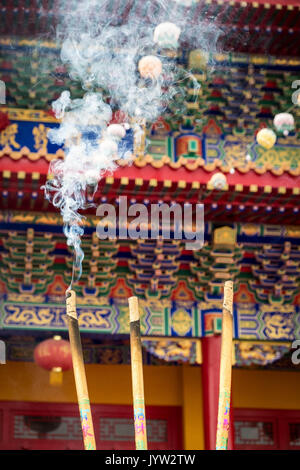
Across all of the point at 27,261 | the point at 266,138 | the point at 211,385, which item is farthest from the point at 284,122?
the point at 27,261

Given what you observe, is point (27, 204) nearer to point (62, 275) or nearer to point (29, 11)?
point (62, 275)

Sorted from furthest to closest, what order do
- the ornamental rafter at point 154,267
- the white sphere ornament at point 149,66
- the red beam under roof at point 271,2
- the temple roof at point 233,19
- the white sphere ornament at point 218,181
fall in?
the red beam under roof at point 271,2
the temple roof at point 233,19
the white sphere ornament at point 149,66
the ornamental rafter at point 154,267
the white sphere ornament at point 218,181

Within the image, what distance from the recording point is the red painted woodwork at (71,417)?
822 centimetres

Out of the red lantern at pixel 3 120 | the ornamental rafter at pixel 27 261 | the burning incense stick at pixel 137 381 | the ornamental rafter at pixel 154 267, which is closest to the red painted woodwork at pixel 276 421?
the ornamental rafter at pixel 154 267

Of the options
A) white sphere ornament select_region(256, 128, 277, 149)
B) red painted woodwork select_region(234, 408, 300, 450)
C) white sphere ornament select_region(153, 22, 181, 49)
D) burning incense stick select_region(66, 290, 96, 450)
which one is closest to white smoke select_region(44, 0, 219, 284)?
white sphere ornament select_region(153, 22, 181, 49)

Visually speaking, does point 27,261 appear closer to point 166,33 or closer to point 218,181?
point 218,181

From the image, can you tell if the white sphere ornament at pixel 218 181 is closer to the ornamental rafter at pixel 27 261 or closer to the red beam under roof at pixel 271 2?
the ornamental rafter at pixel 27 261

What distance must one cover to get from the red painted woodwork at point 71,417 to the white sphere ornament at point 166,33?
354 cm

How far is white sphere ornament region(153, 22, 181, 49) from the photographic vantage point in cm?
793

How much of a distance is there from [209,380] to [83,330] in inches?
44.3

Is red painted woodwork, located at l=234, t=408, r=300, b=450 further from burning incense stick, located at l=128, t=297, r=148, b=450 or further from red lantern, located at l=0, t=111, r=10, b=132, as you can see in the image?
burning incense stick, located at l=128, t=297, r=148, b=450

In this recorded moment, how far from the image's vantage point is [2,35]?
8.41 m

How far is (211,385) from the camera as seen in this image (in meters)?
7.18
